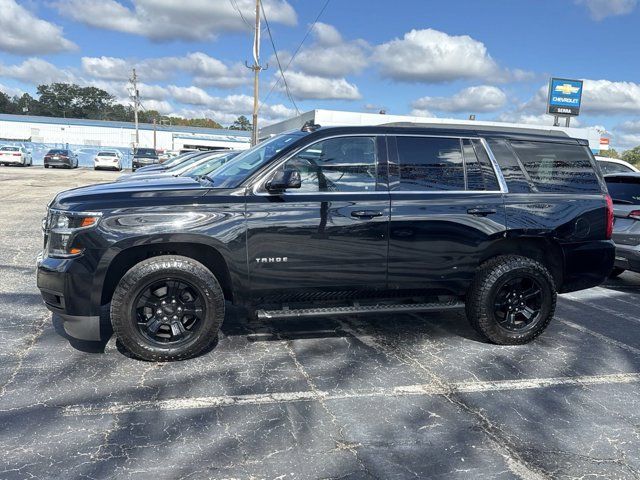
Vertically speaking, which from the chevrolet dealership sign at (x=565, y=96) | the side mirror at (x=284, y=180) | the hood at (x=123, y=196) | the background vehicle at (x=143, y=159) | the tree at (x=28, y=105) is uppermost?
the tree at (x=28, y=105)

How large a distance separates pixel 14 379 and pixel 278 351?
78.6 inches

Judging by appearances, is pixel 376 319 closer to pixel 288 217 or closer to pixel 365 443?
pixel 288 217

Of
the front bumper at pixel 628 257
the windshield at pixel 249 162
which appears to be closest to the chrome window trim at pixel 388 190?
the windshield at pixel 249 162

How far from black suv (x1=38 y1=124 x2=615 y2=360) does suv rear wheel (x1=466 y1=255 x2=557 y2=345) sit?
1cm

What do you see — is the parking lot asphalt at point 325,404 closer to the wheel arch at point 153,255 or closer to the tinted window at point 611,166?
the wheel arch at point 153,255

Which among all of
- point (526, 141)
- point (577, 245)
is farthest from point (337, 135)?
point (577, 245)

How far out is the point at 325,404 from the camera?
142 inches

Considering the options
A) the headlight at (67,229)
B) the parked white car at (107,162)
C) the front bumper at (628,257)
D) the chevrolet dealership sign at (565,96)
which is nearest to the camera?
the headlight at (67,229)

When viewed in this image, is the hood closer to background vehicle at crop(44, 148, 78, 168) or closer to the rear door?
the rear door

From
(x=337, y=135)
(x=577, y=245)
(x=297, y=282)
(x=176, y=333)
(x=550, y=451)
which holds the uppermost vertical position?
(x=337, y=135)

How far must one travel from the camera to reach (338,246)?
4.33 m

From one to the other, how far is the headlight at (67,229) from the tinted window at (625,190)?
6.97 metres

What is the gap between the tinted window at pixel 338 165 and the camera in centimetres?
441

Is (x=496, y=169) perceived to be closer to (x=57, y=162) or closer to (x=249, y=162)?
(x=249, y=162)
